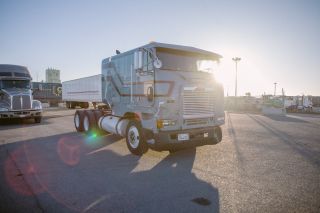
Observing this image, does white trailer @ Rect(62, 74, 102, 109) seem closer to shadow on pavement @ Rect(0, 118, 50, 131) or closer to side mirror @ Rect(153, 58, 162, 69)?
shadow on pavement @ Rect(0, 118, 50, 131)

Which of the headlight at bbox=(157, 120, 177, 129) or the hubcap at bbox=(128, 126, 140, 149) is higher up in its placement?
the headlight at bbox=(157, 120, 177, 129)

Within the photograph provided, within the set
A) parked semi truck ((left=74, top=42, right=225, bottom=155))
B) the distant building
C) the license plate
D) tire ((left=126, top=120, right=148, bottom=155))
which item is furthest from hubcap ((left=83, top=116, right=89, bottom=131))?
the distant building

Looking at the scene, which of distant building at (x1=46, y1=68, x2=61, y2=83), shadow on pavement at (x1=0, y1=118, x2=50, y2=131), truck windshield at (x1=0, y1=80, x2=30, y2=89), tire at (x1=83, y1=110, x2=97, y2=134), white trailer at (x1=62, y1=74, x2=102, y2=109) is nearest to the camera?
tire at (x1=83, y1=110, x2=97, y2=134)

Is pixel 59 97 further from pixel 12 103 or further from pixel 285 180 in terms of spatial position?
pixel 285 180

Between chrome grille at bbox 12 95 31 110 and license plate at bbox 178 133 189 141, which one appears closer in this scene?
→ license plate at bbox 178 133 189 141

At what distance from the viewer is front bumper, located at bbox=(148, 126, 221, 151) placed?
250 inches

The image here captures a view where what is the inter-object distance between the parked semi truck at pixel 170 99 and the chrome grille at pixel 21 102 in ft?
31.2

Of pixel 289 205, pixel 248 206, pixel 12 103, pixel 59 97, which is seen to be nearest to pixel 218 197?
pixel 248 206

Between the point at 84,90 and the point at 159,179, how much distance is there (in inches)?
760

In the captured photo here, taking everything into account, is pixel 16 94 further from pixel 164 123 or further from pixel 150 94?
pixel 164 123

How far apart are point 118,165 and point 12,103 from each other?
11.3 metres

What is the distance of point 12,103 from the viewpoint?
14078 mm

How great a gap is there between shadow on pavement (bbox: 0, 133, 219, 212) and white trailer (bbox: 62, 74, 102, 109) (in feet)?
28.9

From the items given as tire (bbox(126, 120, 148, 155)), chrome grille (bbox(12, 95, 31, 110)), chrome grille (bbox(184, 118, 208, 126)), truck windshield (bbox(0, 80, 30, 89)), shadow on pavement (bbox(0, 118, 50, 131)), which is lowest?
shadow on pavement (bbox(0, 118, 50, 131))
